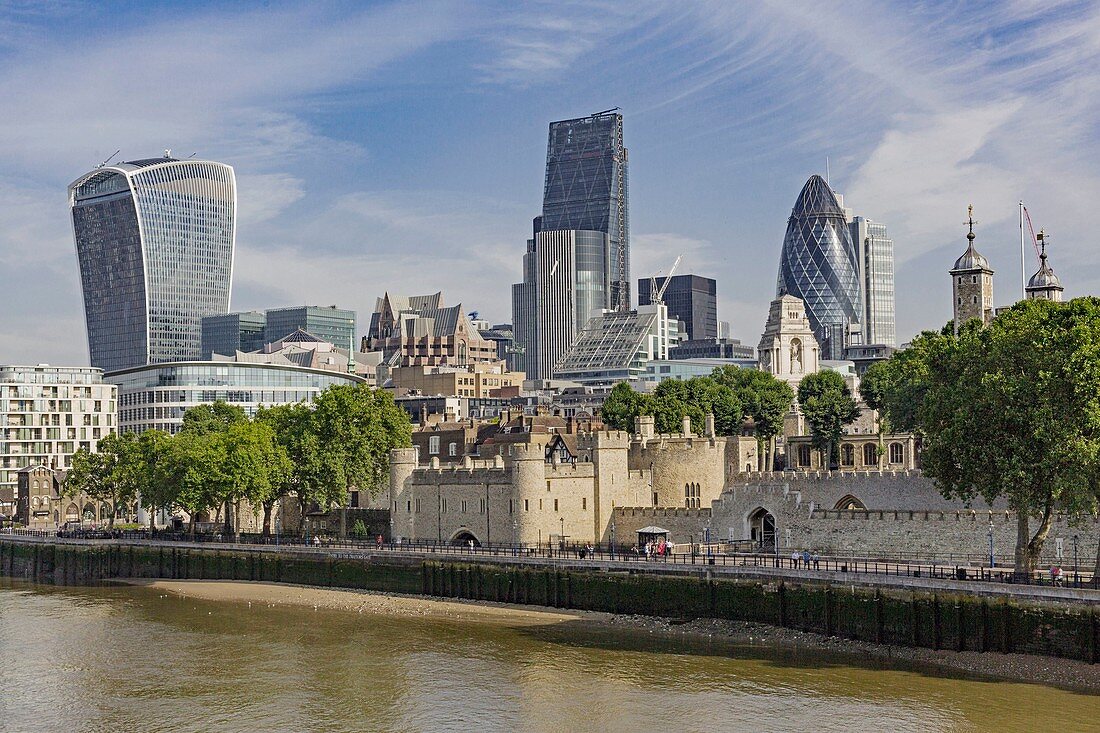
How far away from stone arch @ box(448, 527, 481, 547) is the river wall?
760 centimetres

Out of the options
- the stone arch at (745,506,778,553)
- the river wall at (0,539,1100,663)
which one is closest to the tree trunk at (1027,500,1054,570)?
the river wall at (0,539,1100,663)

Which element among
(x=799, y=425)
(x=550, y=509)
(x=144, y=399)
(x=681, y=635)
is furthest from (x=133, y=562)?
(x=144, y=399)

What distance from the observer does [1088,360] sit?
201ft

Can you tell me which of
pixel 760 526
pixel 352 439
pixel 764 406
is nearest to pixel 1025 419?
pixel 760 526

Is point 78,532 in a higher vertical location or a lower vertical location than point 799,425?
lower

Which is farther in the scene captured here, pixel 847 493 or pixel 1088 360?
pixel 847 493

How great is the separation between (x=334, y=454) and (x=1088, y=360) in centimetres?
6042

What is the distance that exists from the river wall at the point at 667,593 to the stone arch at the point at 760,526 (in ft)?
55.7

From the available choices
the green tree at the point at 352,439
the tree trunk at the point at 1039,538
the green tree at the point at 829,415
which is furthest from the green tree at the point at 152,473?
the tree trunk at the point at 1039,538

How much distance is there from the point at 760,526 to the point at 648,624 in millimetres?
20679

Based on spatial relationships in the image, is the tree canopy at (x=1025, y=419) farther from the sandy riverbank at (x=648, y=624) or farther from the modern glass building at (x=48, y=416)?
the modern glass building at (x=48, y=416)

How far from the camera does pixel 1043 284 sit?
12088cm

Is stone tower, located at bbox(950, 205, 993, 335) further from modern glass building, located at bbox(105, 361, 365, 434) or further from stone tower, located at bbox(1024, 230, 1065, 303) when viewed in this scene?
modern glass building, located at bbox(105, 361, 365, 434)

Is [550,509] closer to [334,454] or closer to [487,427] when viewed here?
[334,454]
